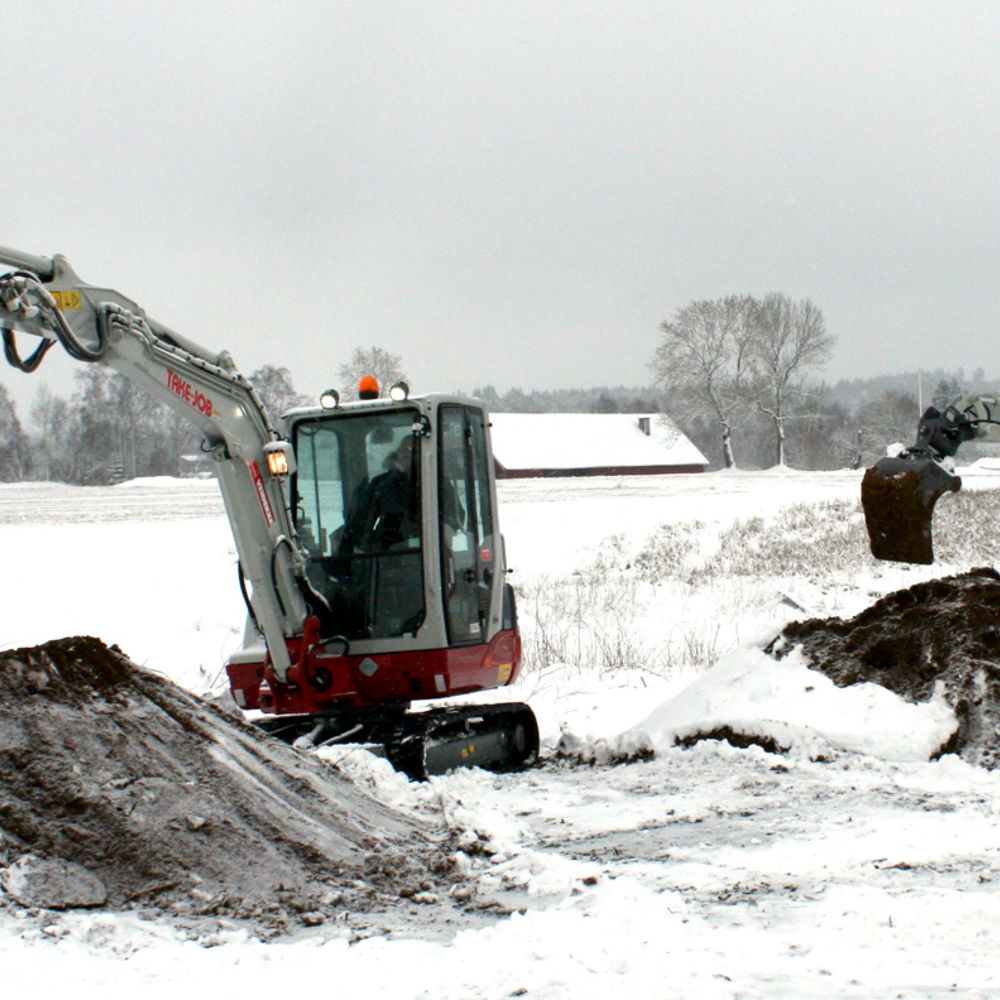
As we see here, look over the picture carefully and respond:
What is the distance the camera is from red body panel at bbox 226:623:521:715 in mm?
7074

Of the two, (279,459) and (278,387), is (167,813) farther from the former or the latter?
(278,387)

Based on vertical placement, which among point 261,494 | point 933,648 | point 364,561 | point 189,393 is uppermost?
point 189,393

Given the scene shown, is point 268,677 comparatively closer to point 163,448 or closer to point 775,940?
point 775,940

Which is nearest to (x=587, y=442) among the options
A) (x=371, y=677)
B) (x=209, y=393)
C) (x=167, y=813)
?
(x=371, y=677)

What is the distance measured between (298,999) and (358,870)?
1.37 m

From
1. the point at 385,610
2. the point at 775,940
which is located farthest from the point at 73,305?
the point at 775,940

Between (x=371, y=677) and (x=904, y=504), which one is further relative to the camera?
Answer: (x=904, y=504)

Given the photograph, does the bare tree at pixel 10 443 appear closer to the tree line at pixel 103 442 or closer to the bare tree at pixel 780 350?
the tree line at pixel 103 442

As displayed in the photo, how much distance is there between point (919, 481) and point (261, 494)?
15.6 feet

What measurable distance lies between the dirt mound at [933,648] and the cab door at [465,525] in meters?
2.35

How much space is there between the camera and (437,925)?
4137 mm

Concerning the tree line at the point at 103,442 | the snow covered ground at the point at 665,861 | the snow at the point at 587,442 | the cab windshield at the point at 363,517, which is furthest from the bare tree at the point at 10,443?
the cab windshield at the point at 363,517

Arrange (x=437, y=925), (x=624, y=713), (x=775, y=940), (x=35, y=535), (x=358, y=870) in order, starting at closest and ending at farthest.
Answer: (x=775, y=940) → (x=437, y=925) → (x=358, y=870) → (x=624, y=713) → (x=35, y=535)

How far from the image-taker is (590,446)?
6381cm
